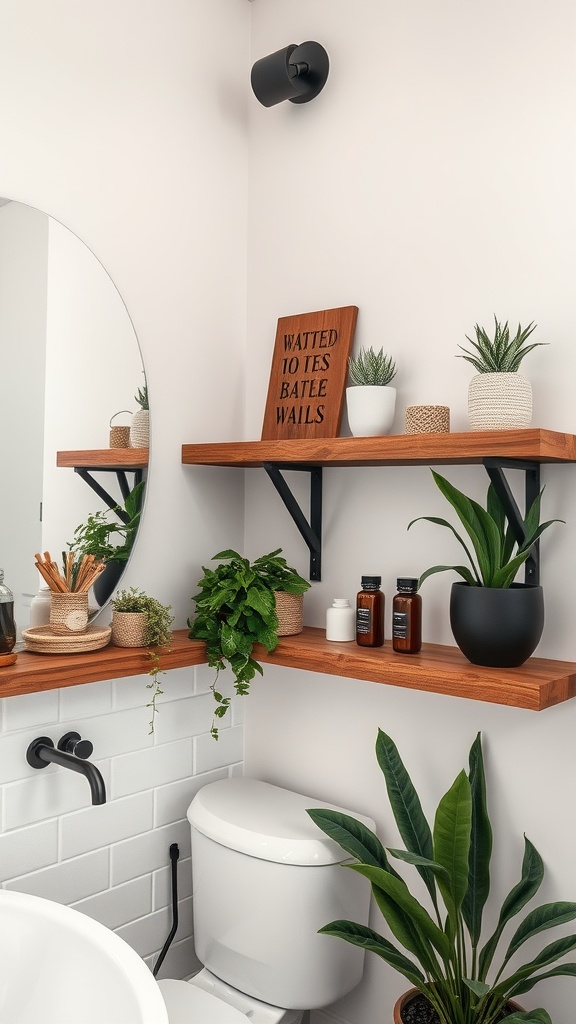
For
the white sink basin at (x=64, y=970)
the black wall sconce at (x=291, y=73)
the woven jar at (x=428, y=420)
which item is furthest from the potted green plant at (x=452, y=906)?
the black wall sconce at (x=291, y=73)

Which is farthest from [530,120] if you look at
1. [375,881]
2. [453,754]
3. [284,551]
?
[375,881]

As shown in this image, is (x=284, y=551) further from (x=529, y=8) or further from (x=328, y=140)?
(x=529, y=8)

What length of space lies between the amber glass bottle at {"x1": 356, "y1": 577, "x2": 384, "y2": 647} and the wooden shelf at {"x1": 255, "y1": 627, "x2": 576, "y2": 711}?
2 cm

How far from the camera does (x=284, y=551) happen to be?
75.2 inches

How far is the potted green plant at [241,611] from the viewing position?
5.38 feet

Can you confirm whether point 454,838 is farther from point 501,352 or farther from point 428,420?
point 501,352

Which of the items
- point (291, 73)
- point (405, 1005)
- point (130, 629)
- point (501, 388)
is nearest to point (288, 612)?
point (130, 629)

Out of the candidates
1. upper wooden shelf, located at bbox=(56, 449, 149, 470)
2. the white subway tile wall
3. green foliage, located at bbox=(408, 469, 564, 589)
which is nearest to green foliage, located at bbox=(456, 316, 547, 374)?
green foliage, located at bbox=(408, 469, 564, 589)

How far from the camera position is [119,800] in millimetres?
1687

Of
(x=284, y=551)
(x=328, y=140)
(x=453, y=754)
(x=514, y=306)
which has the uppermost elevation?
(x=328, y=140)

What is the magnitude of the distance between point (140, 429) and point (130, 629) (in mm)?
432

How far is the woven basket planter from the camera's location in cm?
169

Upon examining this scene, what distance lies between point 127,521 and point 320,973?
3.24 ft

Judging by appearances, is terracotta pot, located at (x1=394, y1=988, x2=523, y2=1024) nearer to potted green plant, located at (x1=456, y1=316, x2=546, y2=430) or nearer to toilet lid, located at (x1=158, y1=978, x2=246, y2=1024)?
toilet lid, located at (x1=158, y1=978, x2=246, y2=1024)
